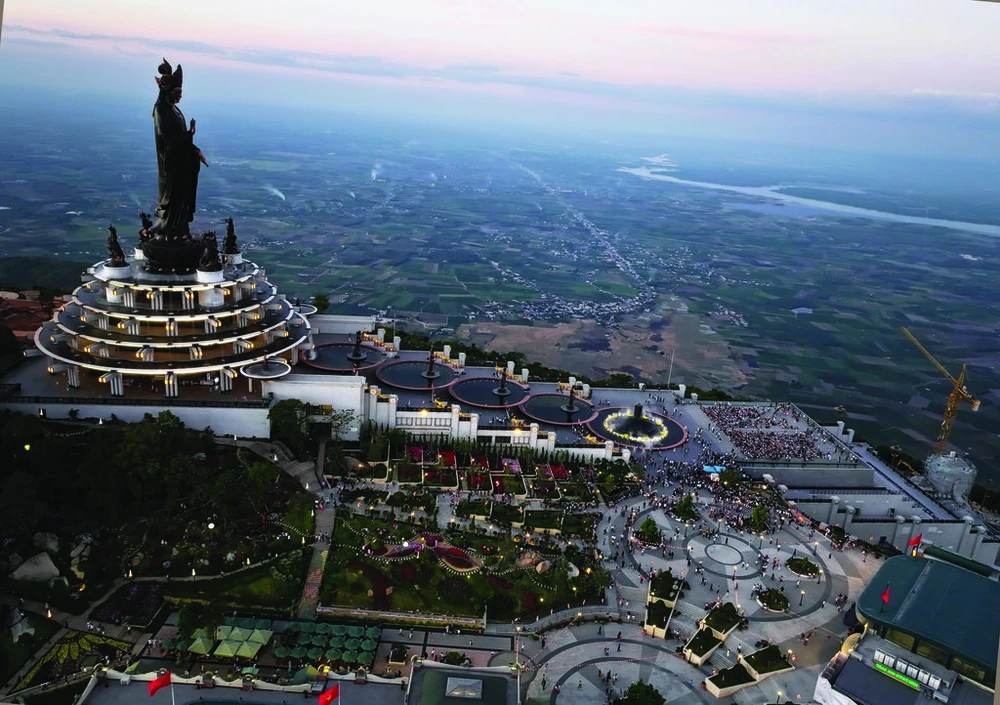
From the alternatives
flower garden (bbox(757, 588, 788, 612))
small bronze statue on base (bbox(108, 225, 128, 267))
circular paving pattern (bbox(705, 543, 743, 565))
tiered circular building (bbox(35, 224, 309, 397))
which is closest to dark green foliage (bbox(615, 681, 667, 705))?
flower garden (bbox(757, 588, 788, 612))

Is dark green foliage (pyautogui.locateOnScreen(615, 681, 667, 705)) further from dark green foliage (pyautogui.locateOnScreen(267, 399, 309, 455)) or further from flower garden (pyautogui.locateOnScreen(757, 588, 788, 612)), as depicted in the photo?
dark green foliage (pyautogui.locateOnScreen(267, 399, 309, 455))

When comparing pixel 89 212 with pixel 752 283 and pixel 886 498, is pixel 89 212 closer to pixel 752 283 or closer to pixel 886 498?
pixel 752 283

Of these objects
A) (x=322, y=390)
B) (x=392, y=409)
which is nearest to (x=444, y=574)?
(x=392, y=409)

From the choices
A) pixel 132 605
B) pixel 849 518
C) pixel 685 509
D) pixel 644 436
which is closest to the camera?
pixel 132 605

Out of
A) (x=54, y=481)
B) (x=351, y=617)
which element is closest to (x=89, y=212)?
(x=54, y=481)

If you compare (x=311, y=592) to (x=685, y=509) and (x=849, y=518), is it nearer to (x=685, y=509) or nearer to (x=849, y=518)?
(x=685, y=509)
